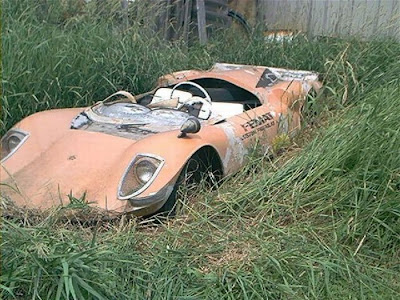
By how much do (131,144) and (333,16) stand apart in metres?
4.45

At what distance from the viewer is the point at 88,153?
3.40 meters

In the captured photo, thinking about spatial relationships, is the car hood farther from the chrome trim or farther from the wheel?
the wheel

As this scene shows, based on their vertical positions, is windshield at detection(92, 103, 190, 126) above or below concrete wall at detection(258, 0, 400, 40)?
above

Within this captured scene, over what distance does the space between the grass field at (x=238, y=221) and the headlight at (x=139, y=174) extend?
171 mm

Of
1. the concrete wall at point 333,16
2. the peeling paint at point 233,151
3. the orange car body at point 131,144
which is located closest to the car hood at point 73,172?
the orange car body at point 131,144

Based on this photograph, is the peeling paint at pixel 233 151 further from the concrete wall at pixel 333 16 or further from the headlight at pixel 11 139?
the concrete wall at pixel 333 16

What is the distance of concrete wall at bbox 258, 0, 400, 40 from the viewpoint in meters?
6.62

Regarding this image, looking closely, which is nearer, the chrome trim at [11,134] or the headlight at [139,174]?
the headlight at [139,174]

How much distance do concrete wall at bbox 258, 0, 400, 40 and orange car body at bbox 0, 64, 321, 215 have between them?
2.27 meters

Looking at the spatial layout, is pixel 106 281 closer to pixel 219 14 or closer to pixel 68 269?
pixel 68 269

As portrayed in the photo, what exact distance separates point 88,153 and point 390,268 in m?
1.62

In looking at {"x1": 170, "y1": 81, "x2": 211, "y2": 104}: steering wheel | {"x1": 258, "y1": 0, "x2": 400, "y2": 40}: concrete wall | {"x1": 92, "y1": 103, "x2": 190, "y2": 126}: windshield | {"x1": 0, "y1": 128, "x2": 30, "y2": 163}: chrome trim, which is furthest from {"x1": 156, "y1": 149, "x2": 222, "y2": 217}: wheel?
{"x1": 258, "y1": 0, "x2": 400, "y2": 40}: concrete wall

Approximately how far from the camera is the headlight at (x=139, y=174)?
3.15 meters

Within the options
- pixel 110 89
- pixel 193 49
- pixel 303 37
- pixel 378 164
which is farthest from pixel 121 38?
pixel 378 164
